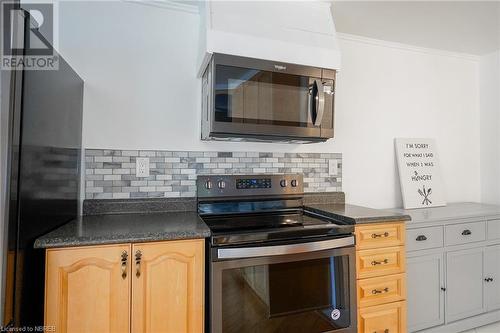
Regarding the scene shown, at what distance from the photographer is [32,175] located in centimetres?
114

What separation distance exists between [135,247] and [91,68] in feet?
3.88

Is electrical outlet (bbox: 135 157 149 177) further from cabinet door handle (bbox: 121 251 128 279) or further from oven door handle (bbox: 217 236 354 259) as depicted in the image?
oven door handle (bbox: 217 236 354 259)

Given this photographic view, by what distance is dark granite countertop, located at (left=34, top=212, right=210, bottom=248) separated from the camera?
119 centimetres

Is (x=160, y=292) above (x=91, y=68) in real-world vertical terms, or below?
below

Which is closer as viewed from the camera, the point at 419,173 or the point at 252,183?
the point at 252,183

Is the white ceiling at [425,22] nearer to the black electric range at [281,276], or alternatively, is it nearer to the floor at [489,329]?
the black electric range at [281,276]

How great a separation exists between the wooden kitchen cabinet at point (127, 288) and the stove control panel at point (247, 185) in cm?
56

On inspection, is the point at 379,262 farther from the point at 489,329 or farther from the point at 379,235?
the point at 489,329

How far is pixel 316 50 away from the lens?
1709 mm

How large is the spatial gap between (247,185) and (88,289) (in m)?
1.06

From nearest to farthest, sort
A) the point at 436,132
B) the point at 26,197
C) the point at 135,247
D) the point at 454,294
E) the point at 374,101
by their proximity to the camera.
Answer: the point at 26,197
the point at 135,247
the point at 454,294
the point at 374,101
the point at 436,132

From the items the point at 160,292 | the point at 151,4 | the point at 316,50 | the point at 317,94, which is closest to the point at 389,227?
the point at 317,94

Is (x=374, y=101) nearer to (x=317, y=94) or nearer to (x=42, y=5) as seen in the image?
(x=317, y=94)

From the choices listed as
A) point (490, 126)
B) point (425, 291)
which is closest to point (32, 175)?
point (425, 291)
